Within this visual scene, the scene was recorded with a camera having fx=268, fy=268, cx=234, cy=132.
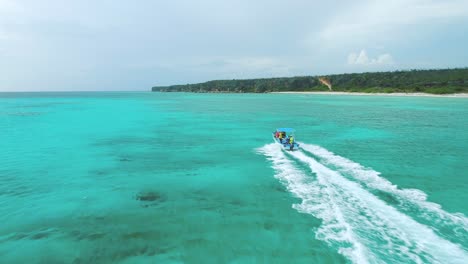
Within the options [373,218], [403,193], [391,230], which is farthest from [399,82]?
[391,230]

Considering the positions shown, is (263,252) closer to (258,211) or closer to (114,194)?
(258,211)

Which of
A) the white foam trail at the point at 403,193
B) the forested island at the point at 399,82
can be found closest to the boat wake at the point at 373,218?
the white foam trail at the point at 403,193

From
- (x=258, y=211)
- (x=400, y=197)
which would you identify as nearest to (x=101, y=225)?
(x=258, y=211)

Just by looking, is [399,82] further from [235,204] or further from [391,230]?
[235,204]

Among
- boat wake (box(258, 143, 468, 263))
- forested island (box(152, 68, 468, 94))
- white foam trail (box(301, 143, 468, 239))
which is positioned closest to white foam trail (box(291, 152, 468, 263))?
boat wake (box(258, 143, 468, 263))

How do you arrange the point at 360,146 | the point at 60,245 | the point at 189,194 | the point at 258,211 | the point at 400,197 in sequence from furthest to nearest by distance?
1. the point at 360,146
2. the point at 189,194
3. the point at 400,197
4. the point at 258,211
5. the point at 60,245

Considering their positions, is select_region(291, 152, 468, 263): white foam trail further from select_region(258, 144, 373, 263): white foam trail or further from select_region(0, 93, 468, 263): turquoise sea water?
select_region(258, 144, 373, 263): white foam trail
